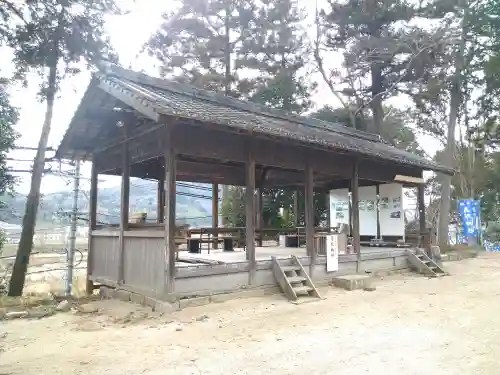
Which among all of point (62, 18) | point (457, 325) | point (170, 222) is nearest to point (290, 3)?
point (62, 18)

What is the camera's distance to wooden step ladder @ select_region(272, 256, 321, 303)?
7.44 meters

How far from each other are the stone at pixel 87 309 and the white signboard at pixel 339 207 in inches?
336

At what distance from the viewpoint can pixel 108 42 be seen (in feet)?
28.1

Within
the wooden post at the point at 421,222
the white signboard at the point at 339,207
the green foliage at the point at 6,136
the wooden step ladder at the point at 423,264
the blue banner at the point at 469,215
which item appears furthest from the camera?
the blue banner at the point at 469,215

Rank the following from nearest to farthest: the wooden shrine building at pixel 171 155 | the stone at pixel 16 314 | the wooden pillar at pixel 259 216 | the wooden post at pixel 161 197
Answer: the stone at pixel 16 314, the wooden shrine building at pixel 171 155, the wooden post at pixel 161 197, the wooden pillar at pixel 259 216

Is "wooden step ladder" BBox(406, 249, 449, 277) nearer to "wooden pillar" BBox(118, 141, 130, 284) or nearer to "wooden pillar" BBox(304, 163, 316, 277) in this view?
"wooden pillar" BBox(304, 163, 316, 277)

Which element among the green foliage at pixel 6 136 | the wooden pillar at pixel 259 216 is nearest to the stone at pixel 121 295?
the green foliage at pixel 6 136

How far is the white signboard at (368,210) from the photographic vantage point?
12562 mm

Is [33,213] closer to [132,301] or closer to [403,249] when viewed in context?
[132,301]

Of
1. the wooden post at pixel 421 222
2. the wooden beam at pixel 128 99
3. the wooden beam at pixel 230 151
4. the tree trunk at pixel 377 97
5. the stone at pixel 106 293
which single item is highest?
the tree trunk at pixel 377 97

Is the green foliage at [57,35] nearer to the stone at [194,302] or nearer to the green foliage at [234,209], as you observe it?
the stone at [194,302]

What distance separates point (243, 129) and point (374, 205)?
7.31 m

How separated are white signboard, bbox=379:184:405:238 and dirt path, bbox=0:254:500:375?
14.3 feet

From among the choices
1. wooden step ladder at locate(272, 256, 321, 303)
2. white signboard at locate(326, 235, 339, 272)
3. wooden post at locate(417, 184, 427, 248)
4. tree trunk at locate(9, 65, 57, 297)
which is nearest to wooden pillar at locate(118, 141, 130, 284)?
tree trunk at locate(9, 65, 57, 297)
